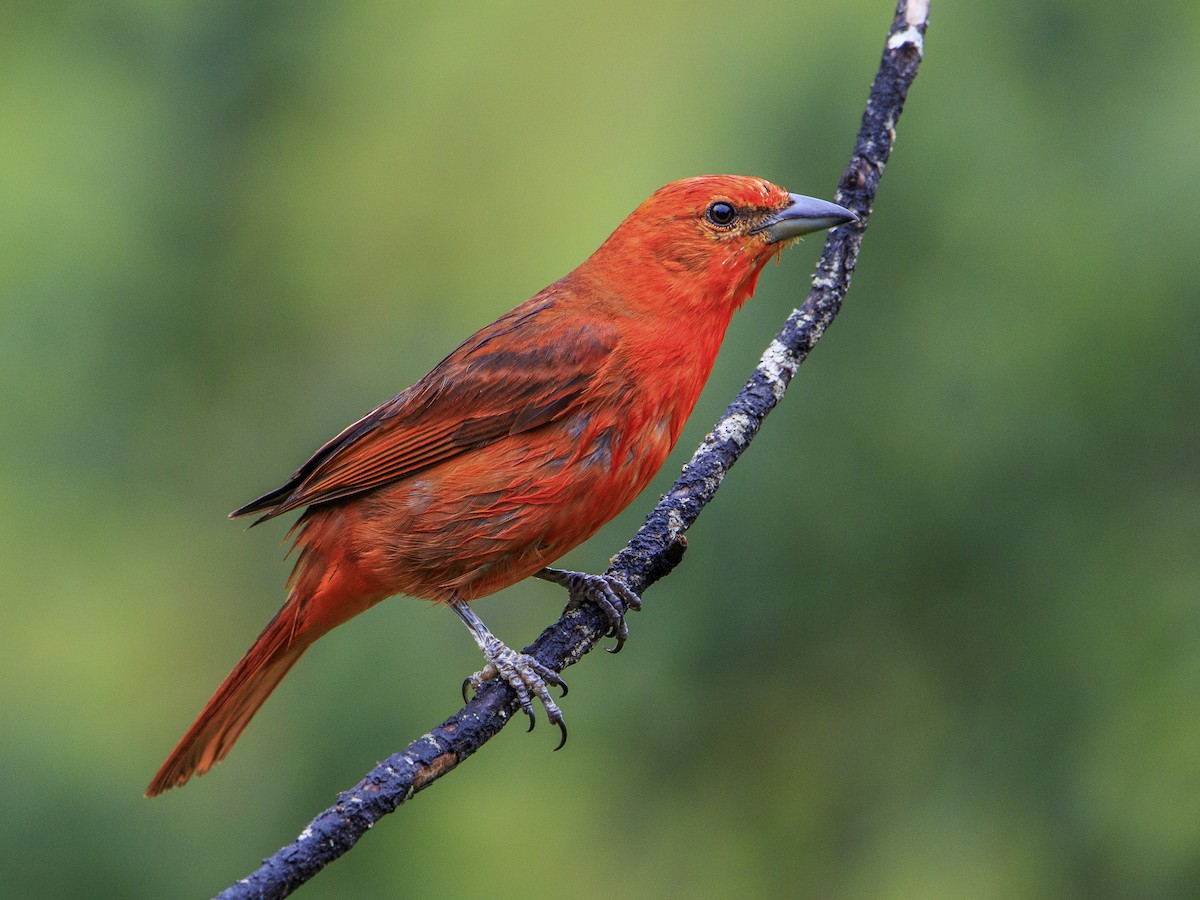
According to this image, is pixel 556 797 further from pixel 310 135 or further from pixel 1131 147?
pixel 310 135

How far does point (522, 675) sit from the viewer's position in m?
3.36

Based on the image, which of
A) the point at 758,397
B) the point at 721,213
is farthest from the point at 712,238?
the point at 758,397

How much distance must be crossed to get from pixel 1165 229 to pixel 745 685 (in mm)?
1930

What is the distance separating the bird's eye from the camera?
12.9ft

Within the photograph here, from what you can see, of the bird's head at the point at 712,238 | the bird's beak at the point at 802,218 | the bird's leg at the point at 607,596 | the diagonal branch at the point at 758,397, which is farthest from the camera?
the bird's head at the point at 712,238

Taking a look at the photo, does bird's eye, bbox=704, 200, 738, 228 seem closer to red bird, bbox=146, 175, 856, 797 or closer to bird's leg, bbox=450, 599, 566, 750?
red bird, bbox=146, 175, 856, 797

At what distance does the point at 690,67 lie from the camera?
5.41 m

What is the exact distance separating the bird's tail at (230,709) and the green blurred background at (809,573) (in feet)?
1.95

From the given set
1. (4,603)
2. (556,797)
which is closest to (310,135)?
(4,603)

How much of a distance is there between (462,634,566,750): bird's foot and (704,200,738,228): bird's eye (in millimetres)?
1403

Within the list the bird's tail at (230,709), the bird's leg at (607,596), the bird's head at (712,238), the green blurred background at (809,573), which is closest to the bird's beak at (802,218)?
the bird's head at (712,238)

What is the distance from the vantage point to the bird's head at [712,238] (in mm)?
3895

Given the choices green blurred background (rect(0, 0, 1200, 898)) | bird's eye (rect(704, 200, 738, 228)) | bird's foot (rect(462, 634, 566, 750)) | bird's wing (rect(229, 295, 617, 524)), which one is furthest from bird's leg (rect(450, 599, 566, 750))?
bird's eye (rect(704, 200, 738, 228))

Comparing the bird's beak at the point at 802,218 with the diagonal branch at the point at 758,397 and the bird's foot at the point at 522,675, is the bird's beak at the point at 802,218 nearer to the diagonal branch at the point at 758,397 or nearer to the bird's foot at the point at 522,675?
the diagonal branch at the point at 758,397
